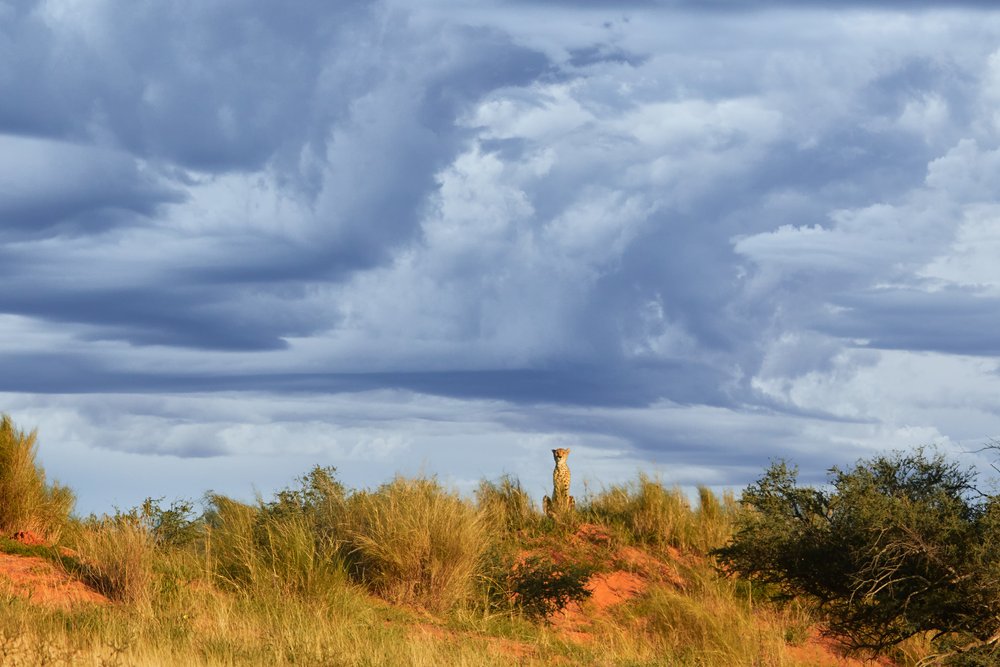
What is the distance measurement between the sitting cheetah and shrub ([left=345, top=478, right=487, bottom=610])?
509 centimetres

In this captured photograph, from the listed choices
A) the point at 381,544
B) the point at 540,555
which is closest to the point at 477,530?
the point at 381,544

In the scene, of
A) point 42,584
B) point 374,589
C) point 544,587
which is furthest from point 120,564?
point 544,587

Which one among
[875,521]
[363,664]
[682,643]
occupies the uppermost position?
[875,521]

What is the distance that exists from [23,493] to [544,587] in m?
9.09

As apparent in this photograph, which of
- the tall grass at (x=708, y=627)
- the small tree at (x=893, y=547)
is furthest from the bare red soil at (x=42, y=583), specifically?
the small tree at (x=893, y=547)

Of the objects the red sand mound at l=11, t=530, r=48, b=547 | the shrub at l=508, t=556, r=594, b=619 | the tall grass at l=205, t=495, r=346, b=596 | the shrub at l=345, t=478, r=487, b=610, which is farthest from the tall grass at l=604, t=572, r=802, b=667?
the red sand mound at l=11, t=530, r=48, b=547

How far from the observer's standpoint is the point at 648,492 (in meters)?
22.3

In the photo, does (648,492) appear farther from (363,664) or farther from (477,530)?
(363,664)

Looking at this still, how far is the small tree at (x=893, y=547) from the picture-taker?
1245 cm

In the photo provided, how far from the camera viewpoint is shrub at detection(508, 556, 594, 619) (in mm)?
16484

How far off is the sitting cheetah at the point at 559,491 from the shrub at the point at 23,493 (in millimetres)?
9330

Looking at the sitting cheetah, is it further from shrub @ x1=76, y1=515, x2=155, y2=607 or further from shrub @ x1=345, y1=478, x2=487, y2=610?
shrub @ x1=76, y1=515, x2=155, y2=607

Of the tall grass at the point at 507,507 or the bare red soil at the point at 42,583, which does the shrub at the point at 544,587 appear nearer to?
the tall grass at the point at 507,507

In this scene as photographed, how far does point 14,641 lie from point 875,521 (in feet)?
30.9
